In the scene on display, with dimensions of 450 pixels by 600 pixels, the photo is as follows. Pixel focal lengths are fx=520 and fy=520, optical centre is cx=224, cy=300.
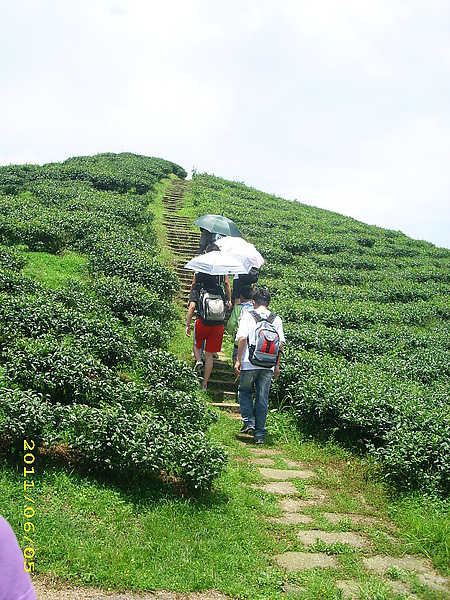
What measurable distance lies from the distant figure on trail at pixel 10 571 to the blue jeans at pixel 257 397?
570 centimetres

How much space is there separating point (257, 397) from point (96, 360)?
239 cm

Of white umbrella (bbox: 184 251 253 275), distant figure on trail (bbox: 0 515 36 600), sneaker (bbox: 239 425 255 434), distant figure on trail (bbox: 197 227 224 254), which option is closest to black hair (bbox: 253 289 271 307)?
white umbrella (bbox: 184 251 253 275)

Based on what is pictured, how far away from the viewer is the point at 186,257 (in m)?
16.7

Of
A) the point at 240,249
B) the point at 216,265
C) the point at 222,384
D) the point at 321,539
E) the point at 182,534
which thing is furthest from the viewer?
the point at 240,249

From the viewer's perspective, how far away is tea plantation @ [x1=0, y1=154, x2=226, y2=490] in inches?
214

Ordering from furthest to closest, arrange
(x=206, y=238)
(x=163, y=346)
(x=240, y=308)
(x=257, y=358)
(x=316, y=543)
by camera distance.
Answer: (x=206, y=238) → (x=240, y=308) → (x=163, y=346) → (x=257, y=358) → (x=316, y=543)

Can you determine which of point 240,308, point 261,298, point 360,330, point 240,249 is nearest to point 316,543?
point 261,298

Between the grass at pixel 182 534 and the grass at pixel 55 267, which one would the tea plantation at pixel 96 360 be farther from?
the grass at pixel 182 534

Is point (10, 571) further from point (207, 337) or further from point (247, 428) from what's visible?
point (207, 337)

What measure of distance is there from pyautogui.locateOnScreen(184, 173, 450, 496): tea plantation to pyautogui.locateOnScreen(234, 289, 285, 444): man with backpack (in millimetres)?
947

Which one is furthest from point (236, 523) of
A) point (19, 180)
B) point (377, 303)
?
point (19, 180)

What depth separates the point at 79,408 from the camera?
5746 millimetres

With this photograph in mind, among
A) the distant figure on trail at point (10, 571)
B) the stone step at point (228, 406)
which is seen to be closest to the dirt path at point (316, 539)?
the stone step at point (228, 406)

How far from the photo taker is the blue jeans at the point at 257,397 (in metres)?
7.54
